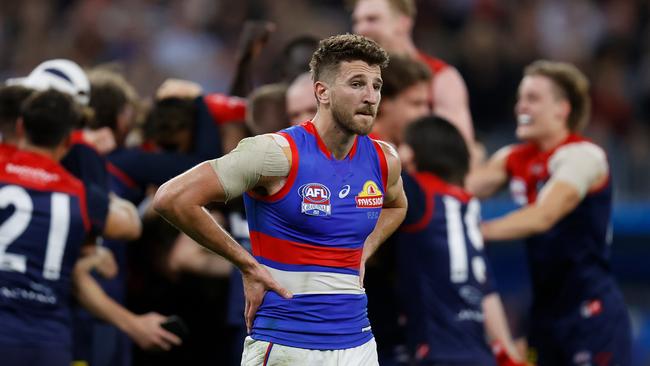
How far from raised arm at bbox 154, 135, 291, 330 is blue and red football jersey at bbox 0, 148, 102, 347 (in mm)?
1708

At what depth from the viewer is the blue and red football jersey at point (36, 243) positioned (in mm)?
6272

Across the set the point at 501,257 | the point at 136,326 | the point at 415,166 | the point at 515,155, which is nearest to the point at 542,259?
the point at 515,155

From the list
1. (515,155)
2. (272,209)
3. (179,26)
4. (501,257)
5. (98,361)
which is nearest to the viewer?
(272,209)

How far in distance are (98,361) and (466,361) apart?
2533mm

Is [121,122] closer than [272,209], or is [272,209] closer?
[272,209]

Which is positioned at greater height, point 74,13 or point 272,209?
point 74,13

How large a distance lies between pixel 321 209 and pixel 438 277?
1856mm

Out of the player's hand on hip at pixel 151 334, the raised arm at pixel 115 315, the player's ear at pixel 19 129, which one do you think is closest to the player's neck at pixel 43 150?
the player's ear at pixel 19 129

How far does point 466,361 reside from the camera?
6547 millimetres

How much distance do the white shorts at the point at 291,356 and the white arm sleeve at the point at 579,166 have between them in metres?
3.02

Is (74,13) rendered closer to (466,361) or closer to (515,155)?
(515,155)

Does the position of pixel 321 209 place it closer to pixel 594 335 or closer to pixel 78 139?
pixel 78 139

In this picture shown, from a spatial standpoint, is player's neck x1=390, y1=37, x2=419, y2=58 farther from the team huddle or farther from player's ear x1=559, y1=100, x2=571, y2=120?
player's ear x1=559, y1=100, x2=571, y2=120

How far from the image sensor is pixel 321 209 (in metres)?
4.94
